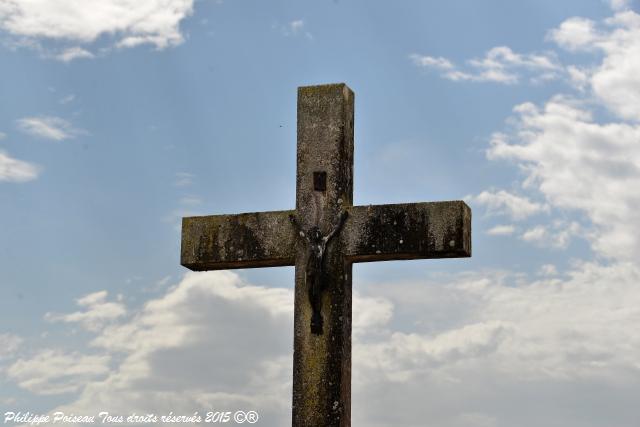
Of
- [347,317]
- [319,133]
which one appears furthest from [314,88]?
[347,317]

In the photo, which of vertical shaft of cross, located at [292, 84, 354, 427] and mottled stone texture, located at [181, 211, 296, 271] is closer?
vertical shaft of cross, located at [292, 84, 354, 427]

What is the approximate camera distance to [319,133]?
9.57 meters

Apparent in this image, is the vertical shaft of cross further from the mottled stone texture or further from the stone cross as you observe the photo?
the mottled stone texture

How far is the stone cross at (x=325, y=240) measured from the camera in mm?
9055

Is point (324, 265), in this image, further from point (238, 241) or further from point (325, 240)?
→ point (238, 241)

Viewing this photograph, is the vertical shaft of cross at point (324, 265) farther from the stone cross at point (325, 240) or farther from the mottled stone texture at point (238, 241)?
the mottled stone texture at point (238, 241)

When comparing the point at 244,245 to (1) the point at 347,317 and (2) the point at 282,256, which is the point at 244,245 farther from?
Result: (1) the point at 347,317

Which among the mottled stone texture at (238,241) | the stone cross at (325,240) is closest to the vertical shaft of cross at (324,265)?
the stone cross at (325,240)

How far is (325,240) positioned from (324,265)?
211 millimetres

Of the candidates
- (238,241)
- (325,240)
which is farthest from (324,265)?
(238,241)

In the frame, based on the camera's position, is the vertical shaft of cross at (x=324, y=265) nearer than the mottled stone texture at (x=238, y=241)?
Yes

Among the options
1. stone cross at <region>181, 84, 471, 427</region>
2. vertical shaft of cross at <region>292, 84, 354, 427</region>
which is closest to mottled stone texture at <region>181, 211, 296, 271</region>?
stone cross at <region>181, 84, 471, 427</region>

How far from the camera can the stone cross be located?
356 inches

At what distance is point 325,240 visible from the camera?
30.6ft
